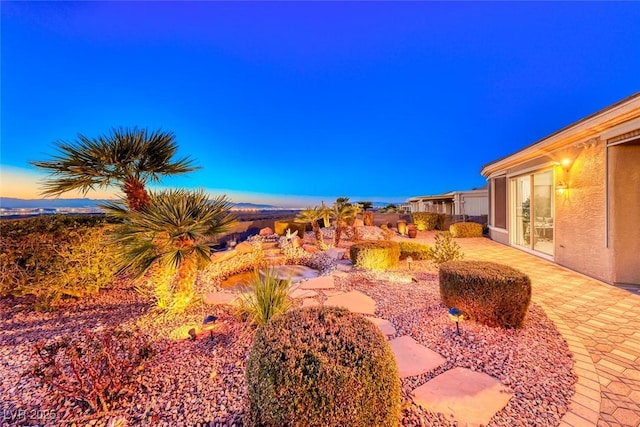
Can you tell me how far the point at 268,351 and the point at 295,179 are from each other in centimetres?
3137

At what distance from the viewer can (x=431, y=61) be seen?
25.8 metres

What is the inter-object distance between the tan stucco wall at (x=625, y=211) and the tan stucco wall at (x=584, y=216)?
0.15 metres

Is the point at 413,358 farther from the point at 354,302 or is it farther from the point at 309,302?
the point at 309,302

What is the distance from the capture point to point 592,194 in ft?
16.4

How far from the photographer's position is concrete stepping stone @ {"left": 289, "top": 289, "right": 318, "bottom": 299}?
14.0 feet

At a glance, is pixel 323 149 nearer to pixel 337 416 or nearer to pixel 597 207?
pixel 597 207

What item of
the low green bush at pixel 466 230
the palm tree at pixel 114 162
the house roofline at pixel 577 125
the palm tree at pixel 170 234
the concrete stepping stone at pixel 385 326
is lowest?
the concrete stepping stone at pixel 385 326

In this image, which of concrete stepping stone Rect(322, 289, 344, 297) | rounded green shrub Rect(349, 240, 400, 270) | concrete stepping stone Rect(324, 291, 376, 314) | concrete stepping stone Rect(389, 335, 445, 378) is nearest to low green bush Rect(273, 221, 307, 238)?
rounded green shrub Rect(349, 240, 400, 270)

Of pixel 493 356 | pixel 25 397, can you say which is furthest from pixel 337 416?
pixel 25 397

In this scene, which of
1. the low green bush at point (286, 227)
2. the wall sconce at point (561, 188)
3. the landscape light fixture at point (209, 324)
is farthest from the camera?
the low green bush at point (286, 227)

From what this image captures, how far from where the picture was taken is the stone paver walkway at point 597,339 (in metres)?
1.83

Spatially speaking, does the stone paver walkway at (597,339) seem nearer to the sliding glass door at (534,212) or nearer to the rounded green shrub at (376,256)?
the sliding glass door at (534,212)

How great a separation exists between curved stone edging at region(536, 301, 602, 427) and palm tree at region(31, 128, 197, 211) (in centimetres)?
477

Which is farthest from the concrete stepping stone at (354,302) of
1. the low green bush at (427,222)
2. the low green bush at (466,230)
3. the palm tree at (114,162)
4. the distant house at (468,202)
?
the distant house at (468,202)
